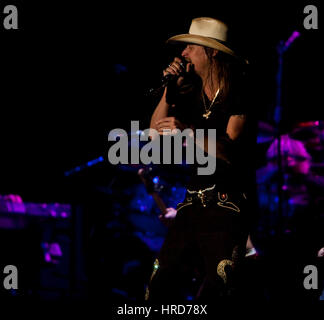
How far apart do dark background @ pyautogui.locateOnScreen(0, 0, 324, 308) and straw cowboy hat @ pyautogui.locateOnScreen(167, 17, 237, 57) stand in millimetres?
2911

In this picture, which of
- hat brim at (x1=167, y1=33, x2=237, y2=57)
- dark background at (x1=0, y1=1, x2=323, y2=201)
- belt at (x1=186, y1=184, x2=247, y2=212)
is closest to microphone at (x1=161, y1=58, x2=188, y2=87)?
hat brim at (x1=167, y1=33, x2=237, y2=57)

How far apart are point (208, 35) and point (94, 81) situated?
4.18 meters

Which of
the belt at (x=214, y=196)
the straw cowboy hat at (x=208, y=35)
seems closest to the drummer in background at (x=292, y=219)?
the belt at (x=214, y=196)

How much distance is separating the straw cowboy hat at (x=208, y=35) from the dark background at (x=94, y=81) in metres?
2.91

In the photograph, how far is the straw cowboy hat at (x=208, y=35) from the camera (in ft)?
9.79

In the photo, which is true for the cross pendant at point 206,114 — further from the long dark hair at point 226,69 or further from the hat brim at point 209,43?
the hat brim at point 209,43

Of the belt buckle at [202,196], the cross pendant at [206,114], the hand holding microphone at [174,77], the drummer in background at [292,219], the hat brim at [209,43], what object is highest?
the hat brim at [209,43]

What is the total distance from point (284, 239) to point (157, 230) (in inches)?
69.5

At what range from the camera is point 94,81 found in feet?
23.1

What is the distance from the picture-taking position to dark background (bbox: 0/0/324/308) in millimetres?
6285

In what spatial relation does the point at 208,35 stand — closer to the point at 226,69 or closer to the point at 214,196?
the point at 226,69

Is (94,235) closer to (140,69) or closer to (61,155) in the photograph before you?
(61,155)

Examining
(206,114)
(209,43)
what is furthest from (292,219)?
(209,43)

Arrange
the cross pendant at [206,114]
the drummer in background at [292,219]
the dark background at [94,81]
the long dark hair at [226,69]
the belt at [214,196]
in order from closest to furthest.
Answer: the belt at [214,196], the cross pendant at [206,114], the long dark hair at [226,69], the drummer in background at [292,219], the dark background at [94,81]
